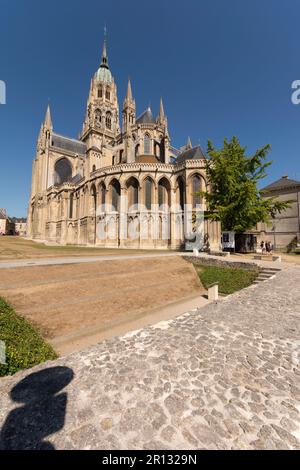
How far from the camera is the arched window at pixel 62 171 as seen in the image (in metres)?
50.9

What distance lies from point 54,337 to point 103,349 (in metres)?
3.89

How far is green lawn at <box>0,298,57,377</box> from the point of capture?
450 cm

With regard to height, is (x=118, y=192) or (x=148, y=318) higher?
(x=118, y=192)

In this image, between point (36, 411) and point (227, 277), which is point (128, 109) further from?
point (36, 411)

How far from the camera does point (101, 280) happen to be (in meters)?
11.6

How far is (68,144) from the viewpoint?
2132 inches

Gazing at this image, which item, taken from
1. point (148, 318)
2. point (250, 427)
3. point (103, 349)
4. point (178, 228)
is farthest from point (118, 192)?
point (250, 427)

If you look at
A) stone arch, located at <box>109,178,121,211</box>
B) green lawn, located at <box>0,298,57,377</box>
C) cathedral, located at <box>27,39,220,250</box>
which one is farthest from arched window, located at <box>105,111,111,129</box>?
green lawn, located at <box>0,298,57,377</box>

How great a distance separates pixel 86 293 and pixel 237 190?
17809mm

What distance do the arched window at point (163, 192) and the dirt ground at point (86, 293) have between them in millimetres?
18915

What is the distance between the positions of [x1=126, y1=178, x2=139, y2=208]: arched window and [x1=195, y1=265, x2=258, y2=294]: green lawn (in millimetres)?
19090

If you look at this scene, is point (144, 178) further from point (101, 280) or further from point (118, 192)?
point (101, 280)

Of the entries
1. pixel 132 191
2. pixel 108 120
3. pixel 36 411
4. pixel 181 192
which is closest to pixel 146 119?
pixel 108 120

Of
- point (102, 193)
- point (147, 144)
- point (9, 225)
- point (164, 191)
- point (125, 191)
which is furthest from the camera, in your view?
point (9, 225)
